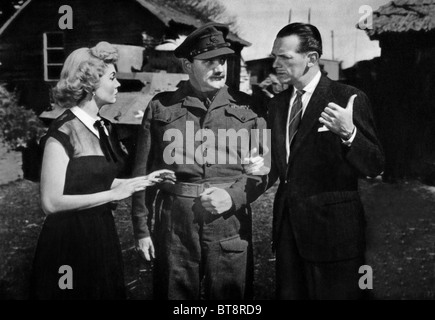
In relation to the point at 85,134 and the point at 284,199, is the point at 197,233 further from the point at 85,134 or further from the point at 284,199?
the point at 85,134

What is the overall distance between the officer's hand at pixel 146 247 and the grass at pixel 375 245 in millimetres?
788

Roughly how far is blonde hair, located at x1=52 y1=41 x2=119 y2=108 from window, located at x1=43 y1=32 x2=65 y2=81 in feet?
5.15

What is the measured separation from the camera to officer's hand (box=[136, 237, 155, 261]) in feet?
11.7

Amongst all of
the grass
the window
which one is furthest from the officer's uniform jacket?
the window

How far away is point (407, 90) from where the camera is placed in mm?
4773

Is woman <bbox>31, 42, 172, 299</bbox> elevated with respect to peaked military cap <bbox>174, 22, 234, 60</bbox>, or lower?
lower

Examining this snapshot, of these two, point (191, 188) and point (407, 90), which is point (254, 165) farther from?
point (407, 90)

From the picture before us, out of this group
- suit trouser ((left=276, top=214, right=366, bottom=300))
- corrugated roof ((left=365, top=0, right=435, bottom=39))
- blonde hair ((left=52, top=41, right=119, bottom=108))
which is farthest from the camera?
corrugated roof ((left=365, top=0, right=435, bottom=39))

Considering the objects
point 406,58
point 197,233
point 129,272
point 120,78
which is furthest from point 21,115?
point 406,58

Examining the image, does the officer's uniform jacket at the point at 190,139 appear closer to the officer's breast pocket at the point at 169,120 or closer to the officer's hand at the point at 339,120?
the officer's breast pocket at the point at 169,120

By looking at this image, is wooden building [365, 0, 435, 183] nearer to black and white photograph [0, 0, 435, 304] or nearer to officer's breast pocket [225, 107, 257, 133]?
black and white photograph [0, 0, 435, 304]

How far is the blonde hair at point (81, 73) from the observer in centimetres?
338

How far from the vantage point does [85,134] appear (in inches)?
132

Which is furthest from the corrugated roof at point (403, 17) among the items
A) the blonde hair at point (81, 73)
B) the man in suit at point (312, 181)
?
the blonde hair at point (81, 73)
